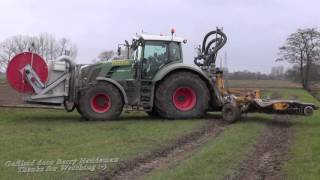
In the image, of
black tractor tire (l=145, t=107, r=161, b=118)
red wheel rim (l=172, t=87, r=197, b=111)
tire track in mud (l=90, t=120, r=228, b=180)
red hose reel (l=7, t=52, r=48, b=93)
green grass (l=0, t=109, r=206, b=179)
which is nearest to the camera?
tire track in mud (l=90, t=120, r=228, b=180)

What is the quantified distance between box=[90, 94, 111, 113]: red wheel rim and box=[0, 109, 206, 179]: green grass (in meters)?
0.67

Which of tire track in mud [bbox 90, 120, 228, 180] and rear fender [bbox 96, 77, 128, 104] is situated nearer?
tire track in mud [bbox 90, 120, 228, 180]

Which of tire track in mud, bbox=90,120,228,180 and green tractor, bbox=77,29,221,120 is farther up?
green tractor, bbox=77,29,221,120

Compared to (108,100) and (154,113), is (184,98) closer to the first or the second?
(154,113)

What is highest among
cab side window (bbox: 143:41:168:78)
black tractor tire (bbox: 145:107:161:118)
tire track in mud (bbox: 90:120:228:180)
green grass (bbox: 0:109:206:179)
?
cab side window (bbox: 143:41:168:78)

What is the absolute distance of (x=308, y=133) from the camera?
14062mm

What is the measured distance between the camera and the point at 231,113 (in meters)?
16.6

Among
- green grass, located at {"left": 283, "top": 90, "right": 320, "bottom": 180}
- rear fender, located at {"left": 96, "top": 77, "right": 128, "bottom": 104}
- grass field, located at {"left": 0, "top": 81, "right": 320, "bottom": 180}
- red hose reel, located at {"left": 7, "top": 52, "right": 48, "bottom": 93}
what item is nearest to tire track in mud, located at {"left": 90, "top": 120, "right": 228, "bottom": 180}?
grass field, located at {"left": 0, "top": 81, "right": 320, "bottom": 180}

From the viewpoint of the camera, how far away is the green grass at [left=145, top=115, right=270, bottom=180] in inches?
347

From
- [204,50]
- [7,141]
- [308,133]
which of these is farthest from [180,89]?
[7,141]

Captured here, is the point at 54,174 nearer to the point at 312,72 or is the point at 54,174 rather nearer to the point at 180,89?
the point at 180,89

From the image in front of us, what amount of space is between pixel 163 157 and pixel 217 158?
105 cm

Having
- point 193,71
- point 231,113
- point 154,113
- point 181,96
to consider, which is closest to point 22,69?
point 154,113

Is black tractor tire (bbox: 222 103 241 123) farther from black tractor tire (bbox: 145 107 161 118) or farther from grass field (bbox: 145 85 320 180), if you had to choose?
black tractor tire (bbox: 145 107 161 118)
